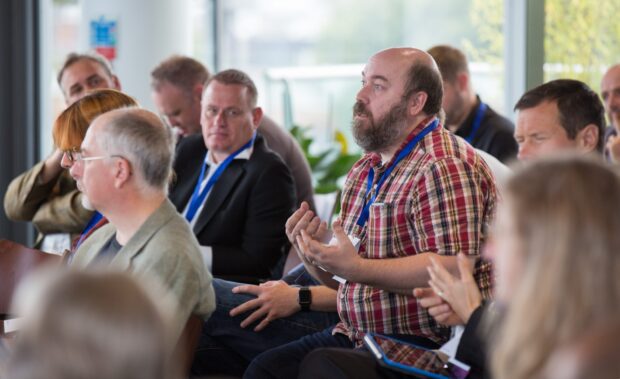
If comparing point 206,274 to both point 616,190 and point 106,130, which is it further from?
point 616,190

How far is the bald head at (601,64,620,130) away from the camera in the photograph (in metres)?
4.38

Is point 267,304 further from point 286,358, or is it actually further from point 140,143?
point 140,143

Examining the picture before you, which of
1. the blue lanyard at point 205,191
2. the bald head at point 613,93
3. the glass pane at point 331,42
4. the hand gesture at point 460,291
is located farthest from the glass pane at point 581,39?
the hand gesture at point 460,291

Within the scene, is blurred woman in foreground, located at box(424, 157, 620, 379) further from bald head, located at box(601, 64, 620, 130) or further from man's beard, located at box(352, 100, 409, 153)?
bald head, located at box(601, 64, 620, 130)

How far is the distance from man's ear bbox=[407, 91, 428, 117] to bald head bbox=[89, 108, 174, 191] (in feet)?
2.69

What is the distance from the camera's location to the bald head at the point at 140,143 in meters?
2.60

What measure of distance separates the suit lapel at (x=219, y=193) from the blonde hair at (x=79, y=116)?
2.03 ft

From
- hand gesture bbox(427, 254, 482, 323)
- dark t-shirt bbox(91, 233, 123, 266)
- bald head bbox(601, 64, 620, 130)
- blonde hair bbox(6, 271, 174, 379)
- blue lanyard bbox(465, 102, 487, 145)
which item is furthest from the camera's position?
blue lanyard bbox(465, 102, 487, 145)

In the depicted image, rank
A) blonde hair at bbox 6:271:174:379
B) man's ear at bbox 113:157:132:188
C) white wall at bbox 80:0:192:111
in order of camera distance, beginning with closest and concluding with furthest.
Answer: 1. blonde hair at bbox 6:271:174:379
2. man's ear at bbox 113:157:132:188
3. white wall at bbox 80:0:192:111

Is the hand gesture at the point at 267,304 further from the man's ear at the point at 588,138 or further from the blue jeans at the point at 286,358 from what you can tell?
the man's ear at the point at 588,138

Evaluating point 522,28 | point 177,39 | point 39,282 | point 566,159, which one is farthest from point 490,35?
point 39,282

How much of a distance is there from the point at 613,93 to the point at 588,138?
130 cm

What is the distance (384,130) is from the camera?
2898 mm

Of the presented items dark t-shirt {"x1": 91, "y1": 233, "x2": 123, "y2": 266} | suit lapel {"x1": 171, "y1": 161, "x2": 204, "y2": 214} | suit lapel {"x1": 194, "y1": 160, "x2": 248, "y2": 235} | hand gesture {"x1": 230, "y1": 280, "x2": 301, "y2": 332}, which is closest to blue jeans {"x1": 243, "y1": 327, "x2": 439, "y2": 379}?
hand gesture {"x1": 230, "y1": 280, "x2": 301, "y2": 332}
